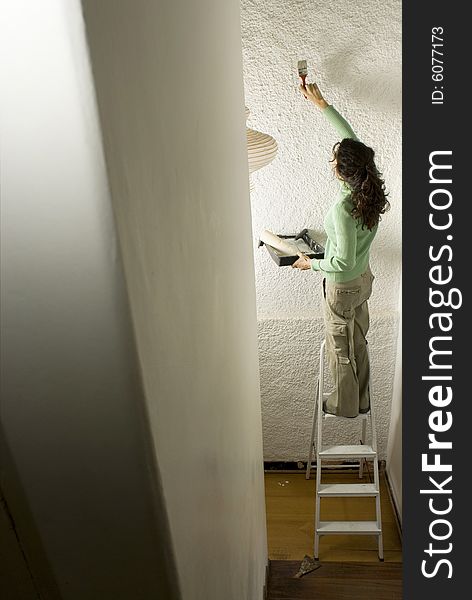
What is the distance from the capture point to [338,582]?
311 centimetres

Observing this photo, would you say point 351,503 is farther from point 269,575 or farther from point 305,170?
point 305,170

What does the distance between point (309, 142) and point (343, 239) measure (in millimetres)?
644

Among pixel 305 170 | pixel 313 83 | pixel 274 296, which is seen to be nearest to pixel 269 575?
pixel 274 296

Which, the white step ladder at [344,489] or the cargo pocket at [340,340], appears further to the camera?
the white step ladder at [344,489]

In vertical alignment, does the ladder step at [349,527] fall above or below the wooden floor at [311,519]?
above

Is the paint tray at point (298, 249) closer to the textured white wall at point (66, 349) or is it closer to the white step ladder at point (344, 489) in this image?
the white step ladder at point (344, 489)

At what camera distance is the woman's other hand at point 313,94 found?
288 cm

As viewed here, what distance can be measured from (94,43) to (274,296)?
122 inches

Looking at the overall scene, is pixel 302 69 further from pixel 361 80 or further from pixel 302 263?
pixel 302 263

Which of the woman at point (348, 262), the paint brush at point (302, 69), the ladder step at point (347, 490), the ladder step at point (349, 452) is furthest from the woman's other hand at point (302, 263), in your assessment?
the ladder step at point (347, 490)

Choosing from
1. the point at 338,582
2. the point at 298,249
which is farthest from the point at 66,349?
the point at 338,582

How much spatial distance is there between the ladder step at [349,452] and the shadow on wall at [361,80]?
6.30 ft

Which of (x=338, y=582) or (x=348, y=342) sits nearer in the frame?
(x=338, y=582)

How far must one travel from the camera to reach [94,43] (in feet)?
1.88
